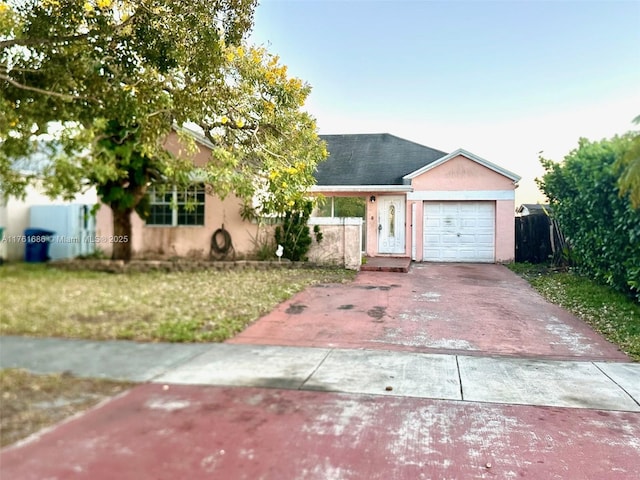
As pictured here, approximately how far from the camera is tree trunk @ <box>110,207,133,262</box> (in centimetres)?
129

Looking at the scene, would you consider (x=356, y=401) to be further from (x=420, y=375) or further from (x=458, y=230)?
(x=458, y=230)

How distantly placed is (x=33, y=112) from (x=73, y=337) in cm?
59

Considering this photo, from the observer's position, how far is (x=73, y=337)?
1157 millimetres

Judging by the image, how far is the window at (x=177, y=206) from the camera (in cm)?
136

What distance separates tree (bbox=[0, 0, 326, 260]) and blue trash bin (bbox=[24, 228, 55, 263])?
0.41ft

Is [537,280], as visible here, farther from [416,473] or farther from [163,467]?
[163,467]

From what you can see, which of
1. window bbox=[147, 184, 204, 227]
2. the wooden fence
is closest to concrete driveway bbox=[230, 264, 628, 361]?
window bbox=[147, 184, 204, 227]

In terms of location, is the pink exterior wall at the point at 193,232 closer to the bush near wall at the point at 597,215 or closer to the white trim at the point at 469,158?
the bush near wall at the point at 597,215

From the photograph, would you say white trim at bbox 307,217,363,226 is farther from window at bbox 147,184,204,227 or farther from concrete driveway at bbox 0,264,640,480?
window at bbox 147,184,204,227

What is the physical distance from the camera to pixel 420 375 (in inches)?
145

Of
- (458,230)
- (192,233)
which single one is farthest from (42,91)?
(458,230)

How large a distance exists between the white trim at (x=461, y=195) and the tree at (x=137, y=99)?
1057 cm

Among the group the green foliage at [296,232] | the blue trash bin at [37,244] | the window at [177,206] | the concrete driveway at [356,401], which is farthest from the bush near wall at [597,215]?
the blue trash bin at [37,244]

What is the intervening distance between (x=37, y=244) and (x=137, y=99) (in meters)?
0.54
